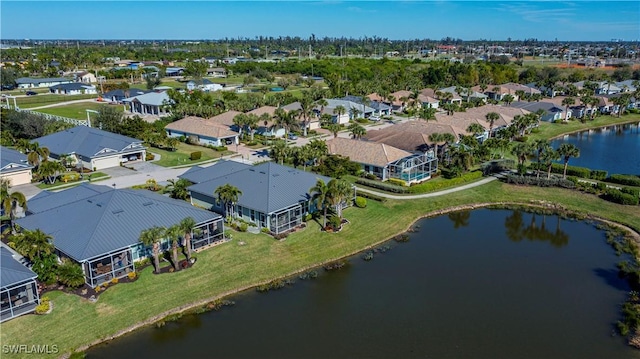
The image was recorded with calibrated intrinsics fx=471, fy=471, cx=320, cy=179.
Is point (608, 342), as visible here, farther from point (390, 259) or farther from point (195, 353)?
point (195, 353)

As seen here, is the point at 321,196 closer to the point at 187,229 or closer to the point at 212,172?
the point at 187,229

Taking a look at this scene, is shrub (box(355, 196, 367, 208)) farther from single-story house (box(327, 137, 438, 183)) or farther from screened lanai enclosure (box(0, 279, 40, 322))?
screened lanai enclosure (box(0, 279, 40, 322))

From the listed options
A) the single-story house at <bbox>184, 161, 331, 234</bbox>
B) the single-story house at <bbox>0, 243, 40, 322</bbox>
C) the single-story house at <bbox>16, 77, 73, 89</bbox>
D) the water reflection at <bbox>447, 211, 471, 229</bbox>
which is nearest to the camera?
the single-story house at <bbox>0, 243, 40, 322</bbox>

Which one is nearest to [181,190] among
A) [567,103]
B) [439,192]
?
[439,192]

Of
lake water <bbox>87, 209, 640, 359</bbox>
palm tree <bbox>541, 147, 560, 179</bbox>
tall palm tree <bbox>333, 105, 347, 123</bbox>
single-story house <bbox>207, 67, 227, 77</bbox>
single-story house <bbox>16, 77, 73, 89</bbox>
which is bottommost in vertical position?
lake water <bbox>87, 209, 640, 359</bbox>

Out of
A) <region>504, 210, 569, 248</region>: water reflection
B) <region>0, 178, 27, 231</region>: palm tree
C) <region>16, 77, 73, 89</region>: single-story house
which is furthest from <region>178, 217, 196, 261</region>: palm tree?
<region>16, 77, 73, 89</region>: single-story house

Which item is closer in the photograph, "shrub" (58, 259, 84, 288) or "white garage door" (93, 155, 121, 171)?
"shrub" (58, 259, 84, 288)

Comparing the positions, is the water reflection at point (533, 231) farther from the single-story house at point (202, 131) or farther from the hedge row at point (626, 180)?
the single-story house at point (202, 131)
